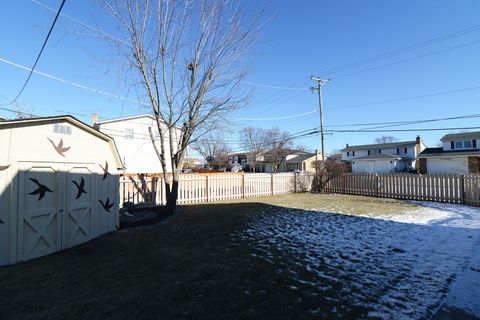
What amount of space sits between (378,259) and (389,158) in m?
44.0

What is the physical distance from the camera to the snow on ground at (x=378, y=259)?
3.27 metres

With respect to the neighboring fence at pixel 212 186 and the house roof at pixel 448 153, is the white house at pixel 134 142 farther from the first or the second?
the house roof at pixel 448 153

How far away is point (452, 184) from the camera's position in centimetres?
1144

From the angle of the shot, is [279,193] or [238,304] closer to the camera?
[238,304]

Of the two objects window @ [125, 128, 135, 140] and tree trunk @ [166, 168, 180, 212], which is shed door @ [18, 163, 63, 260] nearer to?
tree trunk @ [166, 168, 180, 212]

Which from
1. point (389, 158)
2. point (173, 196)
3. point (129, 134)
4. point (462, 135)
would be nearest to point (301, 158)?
point (389, 158)

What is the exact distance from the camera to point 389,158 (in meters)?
42.9

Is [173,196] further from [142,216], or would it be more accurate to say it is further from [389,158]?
[389,158]

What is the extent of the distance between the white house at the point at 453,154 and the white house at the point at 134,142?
33.6 meters

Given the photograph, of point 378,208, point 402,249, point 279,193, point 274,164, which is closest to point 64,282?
point 402,249

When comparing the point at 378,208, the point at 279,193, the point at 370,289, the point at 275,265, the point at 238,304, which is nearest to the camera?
the point at 238,304

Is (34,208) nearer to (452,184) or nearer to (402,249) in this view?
(402,249)

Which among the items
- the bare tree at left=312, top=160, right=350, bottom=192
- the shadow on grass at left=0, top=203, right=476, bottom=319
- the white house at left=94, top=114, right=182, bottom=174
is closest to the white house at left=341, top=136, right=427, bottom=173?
the bare tree at left=312, top=160, right=350, bottom=192

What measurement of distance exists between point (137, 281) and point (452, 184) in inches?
516
